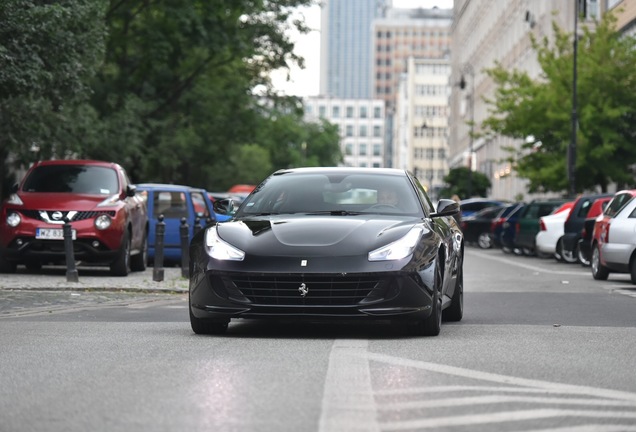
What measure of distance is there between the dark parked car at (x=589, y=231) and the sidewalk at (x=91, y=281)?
7795 millimetres

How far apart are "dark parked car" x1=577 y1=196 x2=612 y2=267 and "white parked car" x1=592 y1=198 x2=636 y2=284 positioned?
4.26 m

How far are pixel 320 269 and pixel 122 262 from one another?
1249 centimetres

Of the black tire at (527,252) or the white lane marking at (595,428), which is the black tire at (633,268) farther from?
the black tire at (527,252)

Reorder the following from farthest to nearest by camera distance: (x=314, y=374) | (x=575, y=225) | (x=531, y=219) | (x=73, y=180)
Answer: (x=531, y=219)
(x=575, y=225)
(x=73, y=180)
(x=314, y=374)

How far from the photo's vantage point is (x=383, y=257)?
452 inches

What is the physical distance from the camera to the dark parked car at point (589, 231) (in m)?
28.4

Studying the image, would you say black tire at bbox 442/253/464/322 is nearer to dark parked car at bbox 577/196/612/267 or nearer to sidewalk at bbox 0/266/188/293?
sidewalk at bbox 0/266/188/293

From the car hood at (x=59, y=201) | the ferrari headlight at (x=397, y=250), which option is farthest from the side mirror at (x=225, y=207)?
the car hood at (x=59, y=201)

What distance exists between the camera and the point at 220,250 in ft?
38.5

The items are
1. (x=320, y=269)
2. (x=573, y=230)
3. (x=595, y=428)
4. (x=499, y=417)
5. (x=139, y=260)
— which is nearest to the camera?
(x=595, y=428)

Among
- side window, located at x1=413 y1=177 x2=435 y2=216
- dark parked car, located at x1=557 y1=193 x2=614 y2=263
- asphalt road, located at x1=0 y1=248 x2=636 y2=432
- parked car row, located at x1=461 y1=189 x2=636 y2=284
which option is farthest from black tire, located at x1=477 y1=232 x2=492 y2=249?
side window, located at x1=413 y1=177 x2=435 y2=216

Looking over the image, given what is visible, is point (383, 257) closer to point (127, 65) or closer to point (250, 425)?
point (250, 425)

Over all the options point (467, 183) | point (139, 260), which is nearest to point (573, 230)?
point (139, 260)

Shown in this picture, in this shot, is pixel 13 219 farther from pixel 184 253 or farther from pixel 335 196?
pixel 335 196
